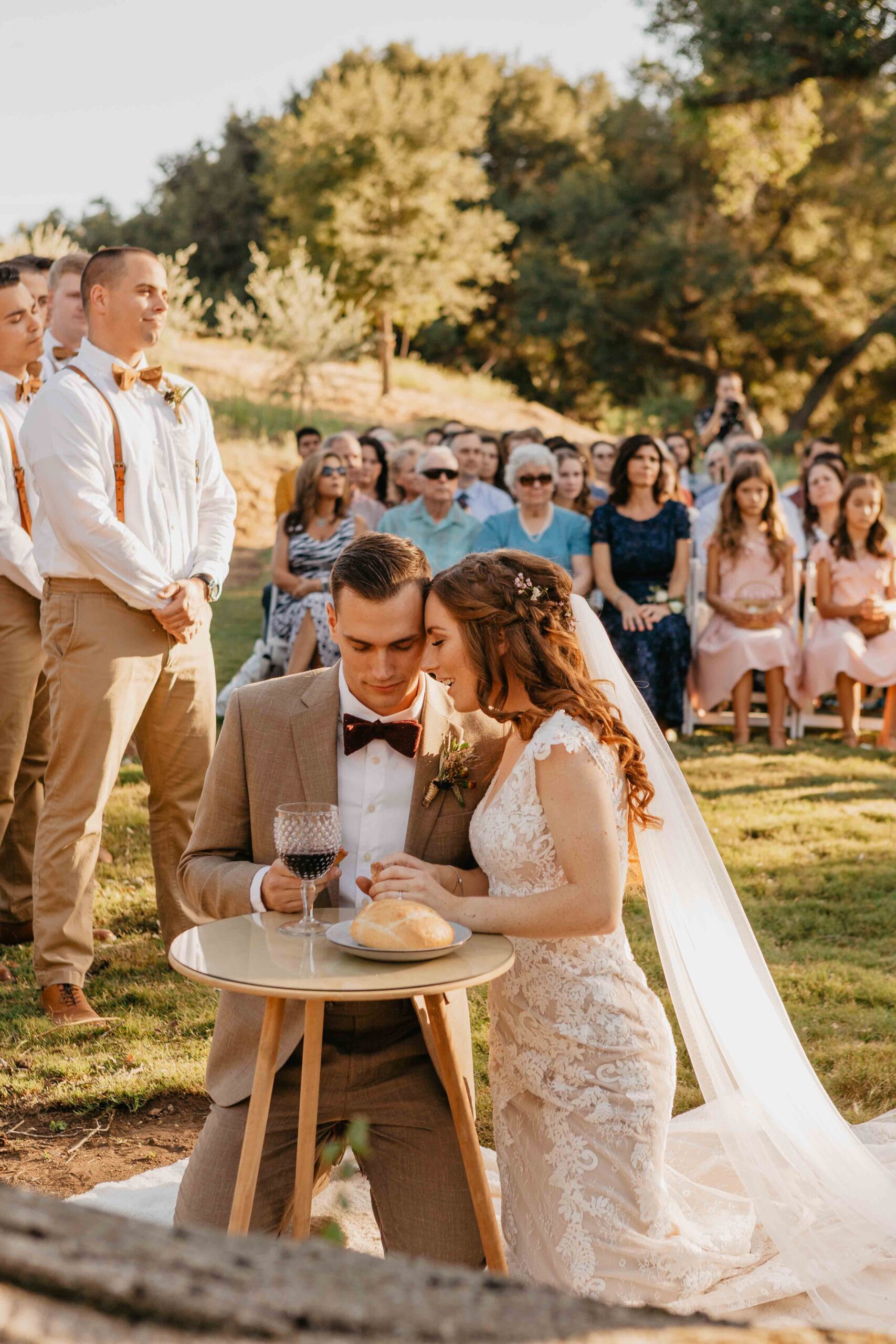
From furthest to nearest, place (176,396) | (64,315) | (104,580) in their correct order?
1. (64,315)
2. (176,396)
3. (104,580)

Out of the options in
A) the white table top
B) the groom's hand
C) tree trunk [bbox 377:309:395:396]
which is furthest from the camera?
tree trunk [bbox 377:309:395:396]

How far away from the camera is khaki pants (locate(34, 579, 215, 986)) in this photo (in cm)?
455

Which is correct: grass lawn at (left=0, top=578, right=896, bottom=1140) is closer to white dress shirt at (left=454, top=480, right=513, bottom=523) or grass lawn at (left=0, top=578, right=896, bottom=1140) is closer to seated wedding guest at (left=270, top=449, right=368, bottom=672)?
seated wedding guest at (left=270, top=449, right=368, bottom=672)

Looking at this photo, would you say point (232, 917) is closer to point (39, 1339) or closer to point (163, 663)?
point (163, 663)

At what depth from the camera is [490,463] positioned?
36.6 feet

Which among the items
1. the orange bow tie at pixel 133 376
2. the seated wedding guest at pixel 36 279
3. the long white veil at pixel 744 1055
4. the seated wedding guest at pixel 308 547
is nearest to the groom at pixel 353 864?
the long white veil at pixel 744 1055

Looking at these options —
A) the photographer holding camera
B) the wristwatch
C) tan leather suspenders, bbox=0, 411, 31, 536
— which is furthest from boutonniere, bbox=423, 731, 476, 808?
the photographer holding camera

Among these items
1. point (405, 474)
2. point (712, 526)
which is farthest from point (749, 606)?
point (405, 474)

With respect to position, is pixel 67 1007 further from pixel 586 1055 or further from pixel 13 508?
pixel 586 1055

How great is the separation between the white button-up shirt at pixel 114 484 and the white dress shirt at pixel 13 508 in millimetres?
415

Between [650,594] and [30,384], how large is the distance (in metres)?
5.09

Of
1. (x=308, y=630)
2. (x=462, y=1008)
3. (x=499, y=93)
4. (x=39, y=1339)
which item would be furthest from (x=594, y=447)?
(x=499, y=93)

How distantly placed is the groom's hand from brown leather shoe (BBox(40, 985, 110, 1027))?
2015 millimetres

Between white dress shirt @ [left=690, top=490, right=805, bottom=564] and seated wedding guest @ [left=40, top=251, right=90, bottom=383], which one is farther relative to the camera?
white dress shirt @ [left=690, top=490, right=805, bottom=564]
